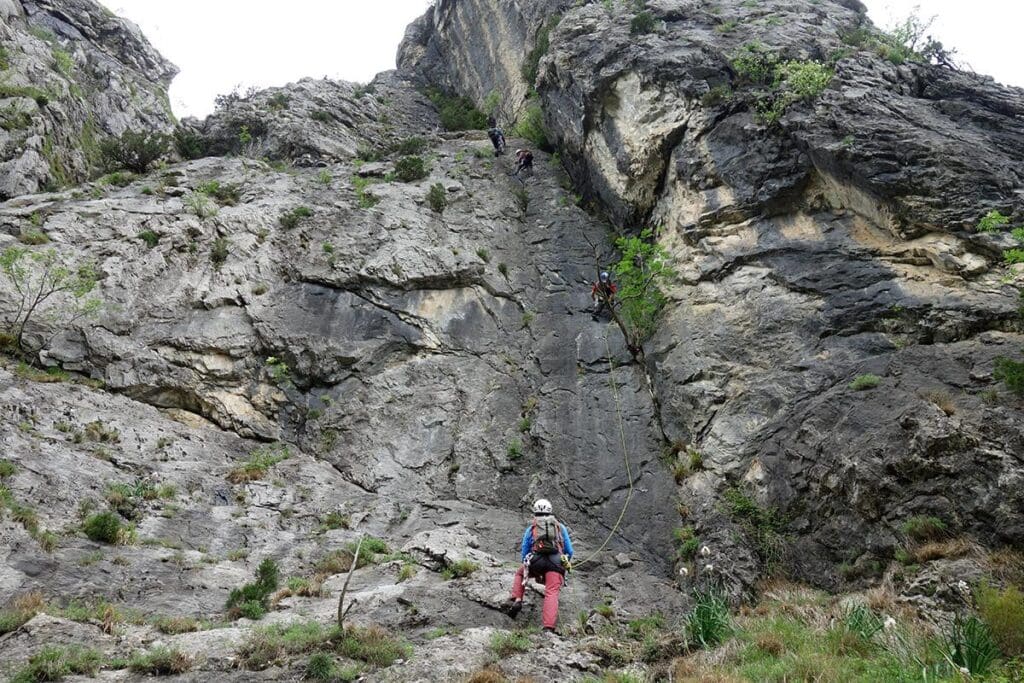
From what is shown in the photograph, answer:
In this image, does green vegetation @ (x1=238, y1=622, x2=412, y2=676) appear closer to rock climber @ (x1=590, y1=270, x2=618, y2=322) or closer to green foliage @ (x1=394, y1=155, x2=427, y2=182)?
rock climber @ (x1=590, y1=270, x2=618, y2=322)

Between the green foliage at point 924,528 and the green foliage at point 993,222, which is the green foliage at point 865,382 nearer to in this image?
the green foliage at point 924,528

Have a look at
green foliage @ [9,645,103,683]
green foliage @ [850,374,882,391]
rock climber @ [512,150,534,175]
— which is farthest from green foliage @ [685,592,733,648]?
rock climber @ [512,150,534,175]

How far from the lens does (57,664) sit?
265 inches

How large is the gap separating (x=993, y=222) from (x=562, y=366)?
31.8 ft

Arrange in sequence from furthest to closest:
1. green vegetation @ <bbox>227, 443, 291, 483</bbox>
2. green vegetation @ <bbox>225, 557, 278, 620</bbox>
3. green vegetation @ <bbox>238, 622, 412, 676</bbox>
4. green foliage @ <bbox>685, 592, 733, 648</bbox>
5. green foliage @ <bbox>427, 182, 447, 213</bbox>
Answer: green foliage @ <bbox>427, 182, 447, 213</bbox>
green vegetation @ <bbox>227, 443, 291, 483</bbox>
green vegetation @ <bbox>225, 557, 278, 620</bbox>
green foliage @ <bbox>685, 592, 733, 648</bbox>
green vegetation @ <bbox>238, 622, 412, 676</bbox>

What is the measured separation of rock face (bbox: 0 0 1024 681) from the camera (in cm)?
988

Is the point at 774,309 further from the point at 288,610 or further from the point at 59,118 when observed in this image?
the point at 59,118

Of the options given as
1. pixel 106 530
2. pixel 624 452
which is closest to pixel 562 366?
pixel 624 452

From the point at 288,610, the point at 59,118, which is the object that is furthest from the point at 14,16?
the point at 288,610

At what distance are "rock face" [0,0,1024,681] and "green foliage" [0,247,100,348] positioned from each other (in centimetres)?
26

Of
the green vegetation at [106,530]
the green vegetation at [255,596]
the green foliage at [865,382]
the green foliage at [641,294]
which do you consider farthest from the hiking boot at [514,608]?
the green foliage at [641,294]

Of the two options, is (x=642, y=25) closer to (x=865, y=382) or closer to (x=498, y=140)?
(x=498, y=140)

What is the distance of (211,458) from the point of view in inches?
549

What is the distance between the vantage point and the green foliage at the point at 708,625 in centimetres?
839
